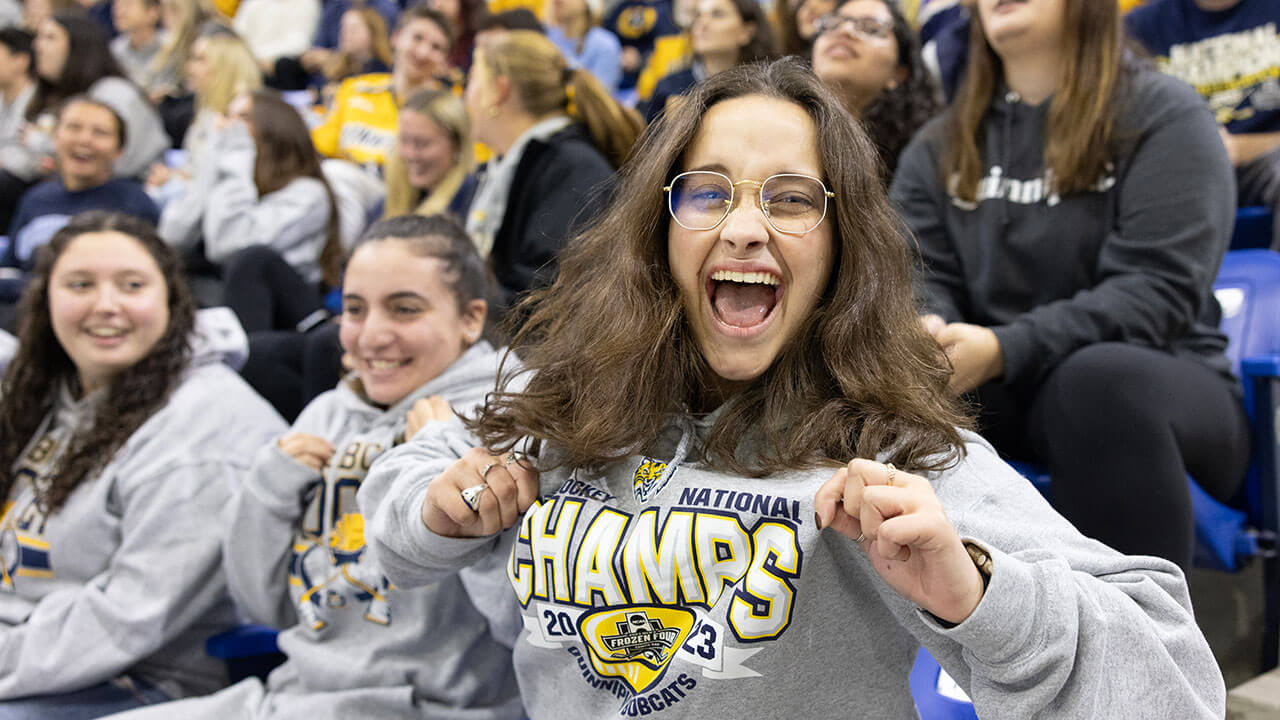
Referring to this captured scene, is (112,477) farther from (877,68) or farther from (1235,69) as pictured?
(1235,69)

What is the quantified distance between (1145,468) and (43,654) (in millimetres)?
1728

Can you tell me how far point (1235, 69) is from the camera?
8.25 feet

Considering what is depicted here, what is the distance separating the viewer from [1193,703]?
909 mm

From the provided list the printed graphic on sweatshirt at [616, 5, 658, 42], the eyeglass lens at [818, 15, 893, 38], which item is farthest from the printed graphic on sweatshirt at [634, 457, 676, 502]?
the printed graphic on sweatshirt at [616, 5, 658, 42]

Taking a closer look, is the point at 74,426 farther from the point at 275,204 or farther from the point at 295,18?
the point at 295,18

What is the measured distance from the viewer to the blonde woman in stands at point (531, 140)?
257 centimetres

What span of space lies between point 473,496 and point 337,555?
61cm

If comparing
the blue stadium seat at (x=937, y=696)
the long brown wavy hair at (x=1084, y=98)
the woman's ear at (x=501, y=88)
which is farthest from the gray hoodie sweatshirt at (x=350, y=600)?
the woman's ear at (x=501, y=88)

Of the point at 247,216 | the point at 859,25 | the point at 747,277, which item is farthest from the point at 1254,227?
the point at 247,216

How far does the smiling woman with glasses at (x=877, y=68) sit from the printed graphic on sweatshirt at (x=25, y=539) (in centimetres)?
182

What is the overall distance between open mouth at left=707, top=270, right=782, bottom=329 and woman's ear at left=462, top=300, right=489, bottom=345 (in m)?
0.75

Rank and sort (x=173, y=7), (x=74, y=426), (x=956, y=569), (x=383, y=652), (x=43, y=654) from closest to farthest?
(x=956, y=569) < (x=383, y=652) < (x=43, y=654) < (x=74, y=426) < (x=173, y=7)

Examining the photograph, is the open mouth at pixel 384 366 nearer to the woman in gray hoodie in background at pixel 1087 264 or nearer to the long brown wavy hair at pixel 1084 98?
the woman in gray hoodie in background at pixel 1087 264

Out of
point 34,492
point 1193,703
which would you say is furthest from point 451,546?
point 34,492
